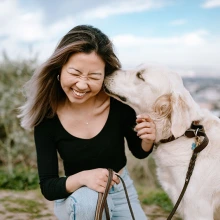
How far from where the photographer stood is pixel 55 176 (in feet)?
9.03

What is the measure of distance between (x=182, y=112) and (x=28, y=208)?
2.29m

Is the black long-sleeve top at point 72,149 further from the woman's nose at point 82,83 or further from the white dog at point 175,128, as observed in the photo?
the woman's nose at point 82,83

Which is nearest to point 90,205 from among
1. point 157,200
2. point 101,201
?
point 101,201

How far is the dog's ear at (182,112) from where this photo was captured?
8.54 feet

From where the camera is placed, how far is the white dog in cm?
260

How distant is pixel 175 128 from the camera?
103 inches

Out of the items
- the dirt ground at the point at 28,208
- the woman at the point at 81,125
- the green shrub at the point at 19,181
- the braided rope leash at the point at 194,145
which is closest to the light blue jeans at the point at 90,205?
the woman at the point at 81,125

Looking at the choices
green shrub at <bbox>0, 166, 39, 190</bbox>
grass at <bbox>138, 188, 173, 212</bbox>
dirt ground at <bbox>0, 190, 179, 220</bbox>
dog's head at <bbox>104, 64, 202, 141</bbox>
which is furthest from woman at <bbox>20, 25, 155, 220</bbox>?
green shrub at <bbox>0, 166, 39, 190</bbox>

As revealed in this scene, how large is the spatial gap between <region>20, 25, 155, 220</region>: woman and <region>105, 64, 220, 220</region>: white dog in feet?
0.43

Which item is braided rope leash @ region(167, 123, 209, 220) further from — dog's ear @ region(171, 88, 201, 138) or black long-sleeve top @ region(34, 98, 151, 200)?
black long-sleeve top @ region(34, 98, 151, 200)

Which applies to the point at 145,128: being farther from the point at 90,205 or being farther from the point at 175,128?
the point at 90,205

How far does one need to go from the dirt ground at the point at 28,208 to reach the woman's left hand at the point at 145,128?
160cm

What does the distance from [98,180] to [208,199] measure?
0.81 metres

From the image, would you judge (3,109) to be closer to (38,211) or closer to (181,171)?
(38,211)
